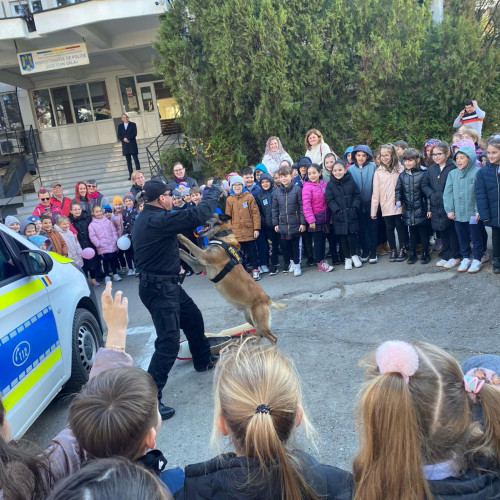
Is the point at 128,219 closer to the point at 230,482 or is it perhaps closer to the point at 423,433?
the point at 230,482

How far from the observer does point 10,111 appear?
19.3 m

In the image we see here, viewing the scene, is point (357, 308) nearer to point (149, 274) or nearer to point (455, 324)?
point (455, 324)

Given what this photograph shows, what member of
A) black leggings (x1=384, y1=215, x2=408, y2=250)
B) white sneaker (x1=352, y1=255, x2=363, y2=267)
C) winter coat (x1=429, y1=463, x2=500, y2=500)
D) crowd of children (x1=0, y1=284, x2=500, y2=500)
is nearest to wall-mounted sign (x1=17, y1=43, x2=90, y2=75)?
white sneaker (x1=352, y1=255, x2=363, y2=267)

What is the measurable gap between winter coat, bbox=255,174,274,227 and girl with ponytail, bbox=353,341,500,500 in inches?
255

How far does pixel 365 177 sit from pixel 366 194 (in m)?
0.29

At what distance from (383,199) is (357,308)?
2190 millimetres

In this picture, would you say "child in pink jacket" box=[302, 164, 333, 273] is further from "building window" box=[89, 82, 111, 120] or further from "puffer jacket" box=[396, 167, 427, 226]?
"building window" box=[89, 82, 111, 120]

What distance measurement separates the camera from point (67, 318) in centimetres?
430

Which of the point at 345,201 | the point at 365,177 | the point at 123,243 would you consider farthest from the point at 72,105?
the point at 345,201

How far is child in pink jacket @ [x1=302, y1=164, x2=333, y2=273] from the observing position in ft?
25.4

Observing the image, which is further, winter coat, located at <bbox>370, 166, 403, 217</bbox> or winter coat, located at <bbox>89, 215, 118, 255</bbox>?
winter coat, located at <bbox>89, 215, 118, 255</bbox>

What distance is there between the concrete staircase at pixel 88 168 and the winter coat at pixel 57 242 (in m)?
7.55

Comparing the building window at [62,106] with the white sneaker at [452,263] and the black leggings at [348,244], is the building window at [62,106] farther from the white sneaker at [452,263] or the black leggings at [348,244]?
the white sneaker at [452,263]

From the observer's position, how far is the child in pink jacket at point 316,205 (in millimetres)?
7742
